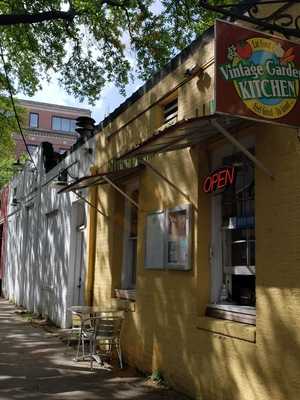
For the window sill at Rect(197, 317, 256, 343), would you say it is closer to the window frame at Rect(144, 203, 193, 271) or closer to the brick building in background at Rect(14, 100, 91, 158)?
the window frame at Rect(144, 203, 193, 271)

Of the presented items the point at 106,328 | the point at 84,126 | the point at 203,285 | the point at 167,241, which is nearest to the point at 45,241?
the point at 84,126

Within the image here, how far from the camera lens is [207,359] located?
19.8 ft

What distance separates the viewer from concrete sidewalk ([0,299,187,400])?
657 cm

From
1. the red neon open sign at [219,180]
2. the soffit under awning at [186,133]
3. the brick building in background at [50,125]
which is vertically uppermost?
the brick building in background at [50,125]

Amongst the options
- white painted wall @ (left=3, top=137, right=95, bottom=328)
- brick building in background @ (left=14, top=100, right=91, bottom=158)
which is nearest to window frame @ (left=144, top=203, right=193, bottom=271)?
white painted wall @ (left=3, top=137, right=95, bottom=328)

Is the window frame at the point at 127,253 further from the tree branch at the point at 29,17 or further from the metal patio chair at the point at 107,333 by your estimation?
the tree branch at the point at 29,17

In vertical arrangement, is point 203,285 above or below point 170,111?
below

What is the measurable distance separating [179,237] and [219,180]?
1.32m

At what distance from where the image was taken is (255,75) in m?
4.49

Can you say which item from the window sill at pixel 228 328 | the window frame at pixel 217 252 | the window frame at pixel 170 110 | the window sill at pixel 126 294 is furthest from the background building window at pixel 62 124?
the window sill at pixel 228 328

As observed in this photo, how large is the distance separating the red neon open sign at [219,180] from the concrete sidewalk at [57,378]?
8.82 ft

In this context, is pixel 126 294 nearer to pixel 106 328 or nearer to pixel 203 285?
pixel 106 328

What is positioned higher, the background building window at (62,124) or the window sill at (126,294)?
the background building window at (62,124)

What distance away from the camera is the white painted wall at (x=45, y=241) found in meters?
12.5
